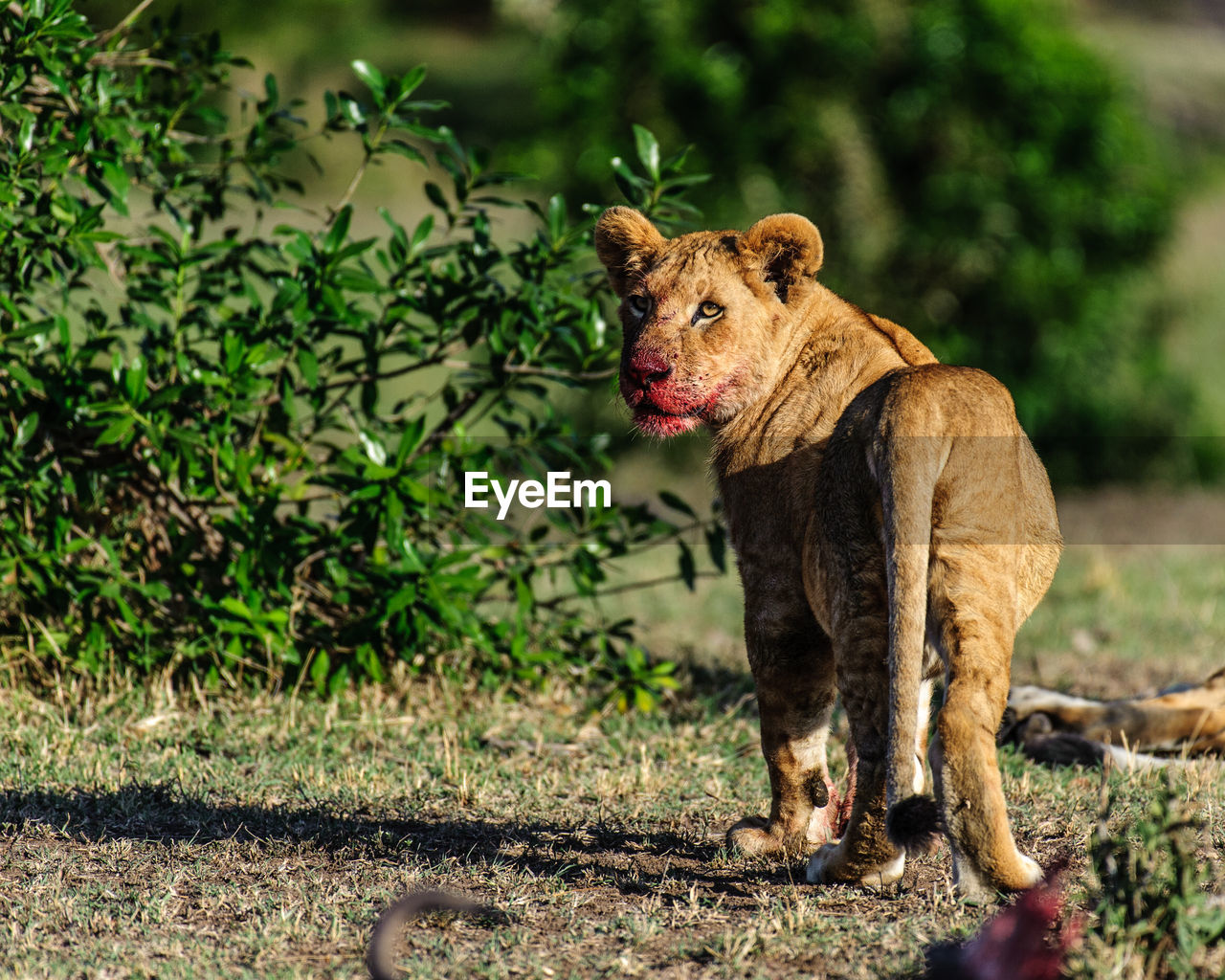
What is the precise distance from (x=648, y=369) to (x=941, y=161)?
30.6ft

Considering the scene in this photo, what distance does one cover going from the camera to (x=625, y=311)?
4109 millimetres

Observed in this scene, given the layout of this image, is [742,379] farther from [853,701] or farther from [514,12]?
[514,12]

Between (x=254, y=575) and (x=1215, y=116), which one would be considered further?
(x=1215, y=116)

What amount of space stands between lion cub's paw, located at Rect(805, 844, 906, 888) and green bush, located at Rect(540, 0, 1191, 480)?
8.74 m

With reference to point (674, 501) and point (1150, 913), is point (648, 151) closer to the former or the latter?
point (674, 501)

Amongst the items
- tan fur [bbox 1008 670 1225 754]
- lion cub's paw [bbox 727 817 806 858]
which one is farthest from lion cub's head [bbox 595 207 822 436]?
tan fur [bbox 1008 670 1225 754]

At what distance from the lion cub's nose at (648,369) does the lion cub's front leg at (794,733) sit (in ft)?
2.49

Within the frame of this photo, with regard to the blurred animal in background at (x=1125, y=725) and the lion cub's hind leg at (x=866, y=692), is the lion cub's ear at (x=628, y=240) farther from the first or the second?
the blurred animal in background at (x=1125, y=725)

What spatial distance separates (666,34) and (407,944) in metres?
10.4

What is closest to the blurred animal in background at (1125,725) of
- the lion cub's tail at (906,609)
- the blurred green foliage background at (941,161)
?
the lion cub's tail at (906,609)

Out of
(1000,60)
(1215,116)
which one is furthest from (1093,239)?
(1215,116)

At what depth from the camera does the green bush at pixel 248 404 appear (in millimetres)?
5148

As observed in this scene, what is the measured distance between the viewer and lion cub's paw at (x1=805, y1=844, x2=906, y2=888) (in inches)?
138

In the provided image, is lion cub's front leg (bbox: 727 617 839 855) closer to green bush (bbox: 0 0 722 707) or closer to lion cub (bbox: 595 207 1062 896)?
lion cub (bbox: 595 207 1062 896)
